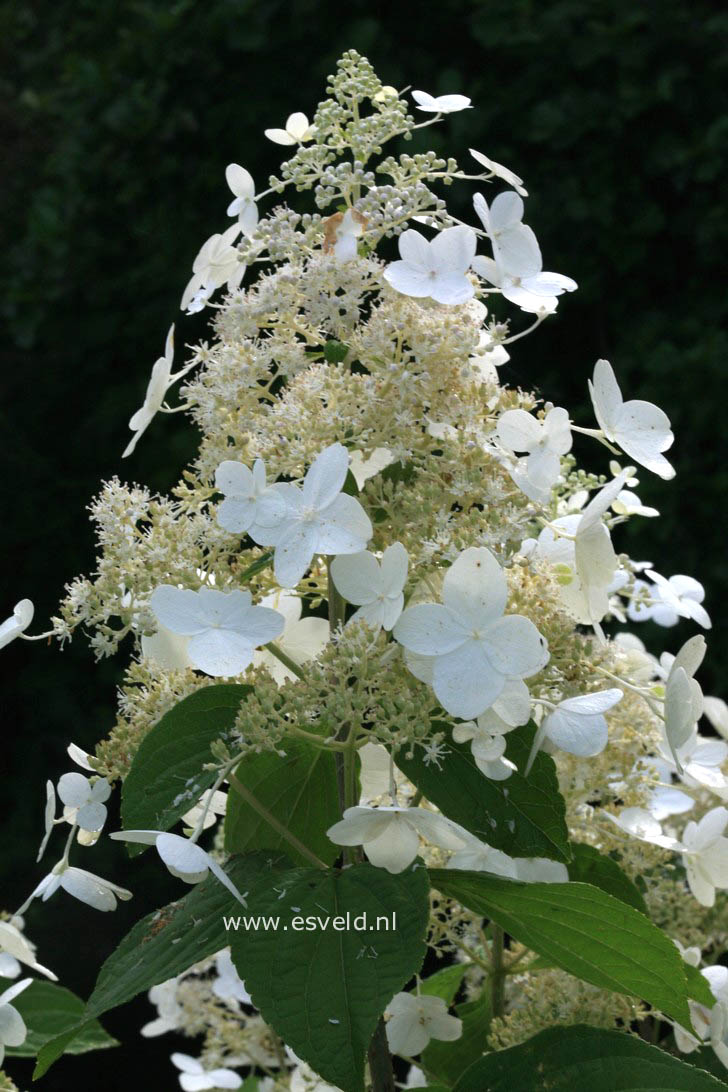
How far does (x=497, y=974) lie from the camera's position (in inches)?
37.7

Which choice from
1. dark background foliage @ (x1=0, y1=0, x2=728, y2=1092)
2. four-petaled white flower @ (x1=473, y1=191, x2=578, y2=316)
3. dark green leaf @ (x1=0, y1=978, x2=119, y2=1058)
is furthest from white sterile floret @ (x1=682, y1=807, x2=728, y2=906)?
dark background foliage @ (x1=0, y1=0, x2=728, y2=1092)

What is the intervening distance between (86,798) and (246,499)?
0.78ft

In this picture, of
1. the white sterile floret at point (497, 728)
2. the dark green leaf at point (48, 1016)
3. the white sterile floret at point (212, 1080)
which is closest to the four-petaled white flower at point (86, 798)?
the white sterile floret at point (497, 728)

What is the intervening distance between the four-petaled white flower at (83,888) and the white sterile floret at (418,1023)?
0.26m

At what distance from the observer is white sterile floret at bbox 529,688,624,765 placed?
688 millimetres

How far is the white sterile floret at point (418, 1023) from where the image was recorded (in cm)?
95

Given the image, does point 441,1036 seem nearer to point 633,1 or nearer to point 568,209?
point 568,209

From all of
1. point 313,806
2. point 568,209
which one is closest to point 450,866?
point 313,806

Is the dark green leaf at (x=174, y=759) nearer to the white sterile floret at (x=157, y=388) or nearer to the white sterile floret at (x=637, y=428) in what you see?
the white sterile floret at (x=157, y=388)

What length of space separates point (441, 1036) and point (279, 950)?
31 cm

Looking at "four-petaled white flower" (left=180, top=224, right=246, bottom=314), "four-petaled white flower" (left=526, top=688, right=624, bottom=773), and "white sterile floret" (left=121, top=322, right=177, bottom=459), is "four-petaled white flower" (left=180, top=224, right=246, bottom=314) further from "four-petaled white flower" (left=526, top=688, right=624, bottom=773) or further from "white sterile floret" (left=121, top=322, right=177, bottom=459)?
Result: "four-petaled white flower" (left=526, top=688, right=624, bottom=773)

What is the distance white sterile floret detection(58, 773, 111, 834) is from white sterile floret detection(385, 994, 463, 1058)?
0.29 m

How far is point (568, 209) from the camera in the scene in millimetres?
2244

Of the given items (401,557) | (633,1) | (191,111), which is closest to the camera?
(401,557)
